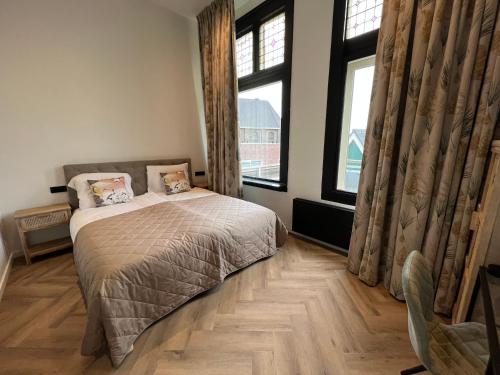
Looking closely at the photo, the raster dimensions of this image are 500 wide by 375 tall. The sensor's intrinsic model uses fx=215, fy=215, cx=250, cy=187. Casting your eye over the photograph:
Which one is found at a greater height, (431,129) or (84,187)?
(431,129)

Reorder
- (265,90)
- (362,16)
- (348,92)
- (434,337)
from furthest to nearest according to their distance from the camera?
(265,90), (348,92), (362,16), (434,337)

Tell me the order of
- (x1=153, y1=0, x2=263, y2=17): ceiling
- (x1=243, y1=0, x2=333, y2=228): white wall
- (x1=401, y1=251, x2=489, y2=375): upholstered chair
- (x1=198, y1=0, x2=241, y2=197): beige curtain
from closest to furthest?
(x1=401, y1=251, x2=489, y2=375): upholstered chair → (x1=243, y1=0, x2=333, y2=228): white wall → (x1=198, y1=0, x2=241, y2=197): beige curtain → (x1=153, y1=0, x2=263, y2=17): ceiling

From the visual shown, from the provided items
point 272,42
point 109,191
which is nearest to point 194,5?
point 272,42

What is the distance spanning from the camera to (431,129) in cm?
142

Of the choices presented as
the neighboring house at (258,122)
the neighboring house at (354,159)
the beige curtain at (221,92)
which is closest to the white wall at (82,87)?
the beige curtain at (221,92)

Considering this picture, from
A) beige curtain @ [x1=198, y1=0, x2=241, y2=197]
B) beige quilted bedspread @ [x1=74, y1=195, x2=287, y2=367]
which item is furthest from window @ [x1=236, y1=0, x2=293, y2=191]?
beige quilted bedspread @ [x1=74, y1=195, x2=287, y2=367]

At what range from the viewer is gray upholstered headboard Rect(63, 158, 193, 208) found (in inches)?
101

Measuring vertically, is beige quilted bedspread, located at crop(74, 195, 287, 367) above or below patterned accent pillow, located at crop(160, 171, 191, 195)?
below

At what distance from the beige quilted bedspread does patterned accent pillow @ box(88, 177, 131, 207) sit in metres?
0.54

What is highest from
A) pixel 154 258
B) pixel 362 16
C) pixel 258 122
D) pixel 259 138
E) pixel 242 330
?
pixel 362 16

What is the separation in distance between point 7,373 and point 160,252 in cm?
101

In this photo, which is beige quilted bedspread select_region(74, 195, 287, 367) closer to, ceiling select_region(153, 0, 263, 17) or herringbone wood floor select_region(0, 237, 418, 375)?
herringbone wood floor select_region(0, 237, 418, 375)

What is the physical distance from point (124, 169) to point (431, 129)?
328 cm

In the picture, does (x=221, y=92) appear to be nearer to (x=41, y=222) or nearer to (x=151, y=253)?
(x=151, y=253)
